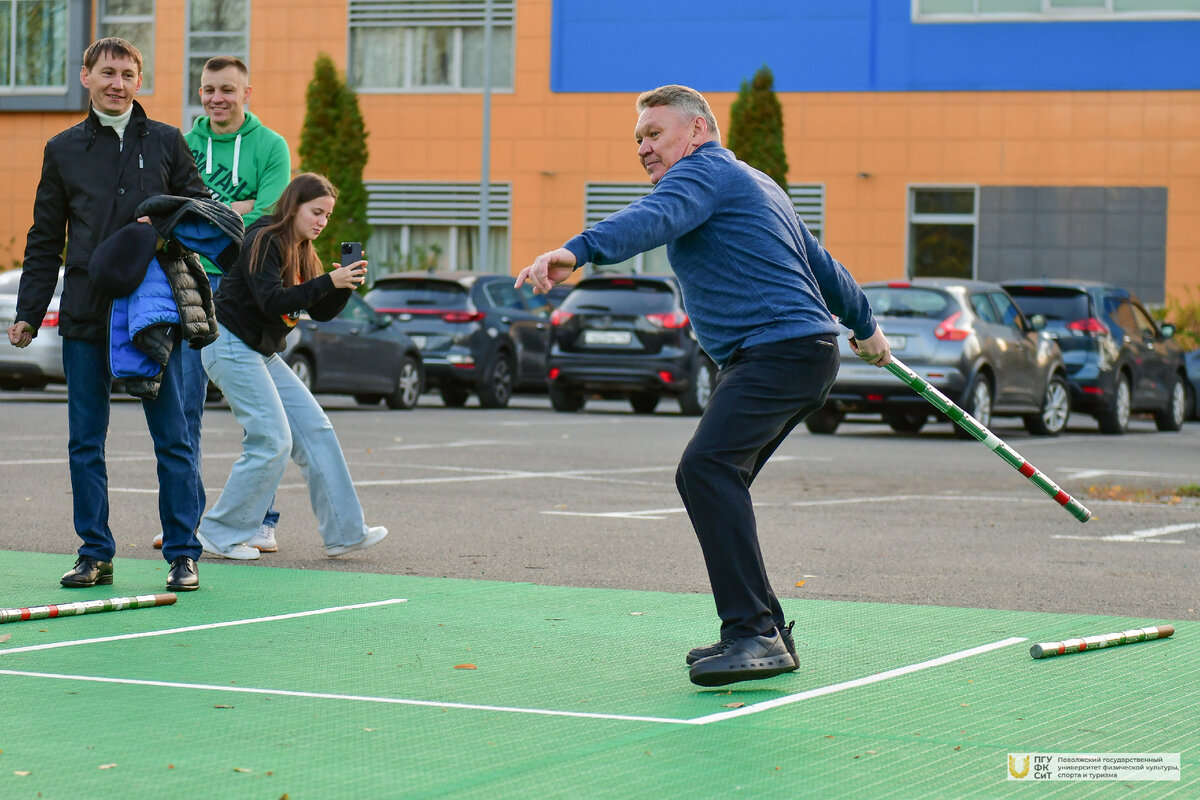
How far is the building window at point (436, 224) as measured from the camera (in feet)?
131

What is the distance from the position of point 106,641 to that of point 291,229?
267cm

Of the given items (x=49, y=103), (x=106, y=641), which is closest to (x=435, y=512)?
(x=106, y=641)

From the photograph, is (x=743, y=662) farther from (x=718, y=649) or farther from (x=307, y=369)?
(x=307, y=369)

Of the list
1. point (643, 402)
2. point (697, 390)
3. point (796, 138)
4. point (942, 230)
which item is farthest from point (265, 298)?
point (796, 138)

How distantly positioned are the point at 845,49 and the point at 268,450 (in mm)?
30095

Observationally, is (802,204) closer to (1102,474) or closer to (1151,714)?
(1102,474)

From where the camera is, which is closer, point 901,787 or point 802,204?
point 901,787

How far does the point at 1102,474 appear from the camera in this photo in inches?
608

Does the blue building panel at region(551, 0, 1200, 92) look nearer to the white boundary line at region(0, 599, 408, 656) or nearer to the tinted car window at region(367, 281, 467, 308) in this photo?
A: the tinted car window at region(367, 281, 467, 308)

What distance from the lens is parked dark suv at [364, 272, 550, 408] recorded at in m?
24.4

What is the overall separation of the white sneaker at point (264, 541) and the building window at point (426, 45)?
103ft

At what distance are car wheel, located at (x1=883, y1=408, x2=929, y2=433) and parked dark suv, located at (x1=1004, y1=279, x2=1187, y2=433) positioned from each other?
6.48 ft

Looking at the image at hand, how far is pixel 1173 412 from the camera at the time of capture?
927 inches

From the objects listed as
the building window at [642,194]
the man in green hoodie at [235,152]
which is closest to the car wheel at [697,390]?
the man in green hoodie at [235,152]
